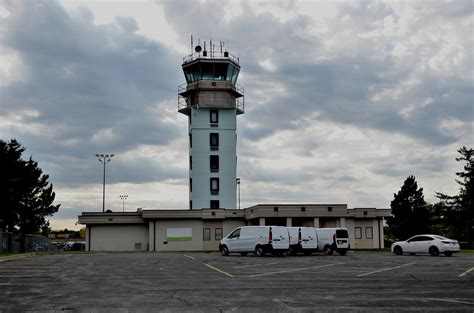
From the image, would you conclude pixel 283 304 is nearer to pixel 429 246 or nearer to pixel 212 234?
pixel 429 246

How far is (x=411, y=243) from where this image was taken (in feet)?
120

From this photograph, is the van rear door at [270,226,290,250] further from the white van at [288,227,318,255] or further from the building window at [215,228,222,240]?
the building window at [215,228,222,240]

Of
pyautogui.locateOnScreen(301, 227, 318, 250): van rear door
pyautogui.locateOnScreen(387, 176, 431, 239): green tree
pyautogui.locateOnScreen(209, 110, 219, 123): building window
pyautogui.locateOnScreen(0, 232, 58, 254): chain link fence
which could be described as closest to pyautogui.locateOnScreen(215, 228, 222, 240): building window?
pyautogui.locateOnScreen(209, 110, 219, 123): building window

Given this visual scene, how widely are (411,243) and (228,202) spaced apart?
2609 cm

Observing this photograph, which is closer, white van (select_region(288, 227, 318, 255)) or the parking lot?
the parking lot

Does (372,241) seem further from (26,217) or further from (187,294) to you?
(187,294)

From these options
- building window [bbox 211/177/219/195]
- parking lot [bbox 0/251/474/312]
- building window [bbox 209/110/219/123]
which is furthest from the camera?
building window [bbox 209/110/219/123]

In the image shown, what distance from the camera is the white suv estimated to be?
34094 millimetres

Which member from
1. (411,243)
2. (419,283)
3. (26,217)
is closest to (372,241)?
(411,243)

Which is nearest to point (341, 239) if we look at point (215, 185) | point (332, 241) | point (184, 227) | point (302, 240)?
point (332, 241)

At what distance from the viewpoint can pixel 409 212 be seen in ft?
229

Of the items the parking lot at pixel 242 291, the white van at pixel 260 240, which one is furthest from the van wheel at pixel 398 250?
the parking lot at pixel 242 291

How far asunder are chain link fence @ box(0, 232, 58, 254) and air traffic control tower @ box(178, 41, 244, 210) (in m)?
A: 16.8

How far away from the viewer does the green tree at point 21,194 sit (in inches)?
2042
